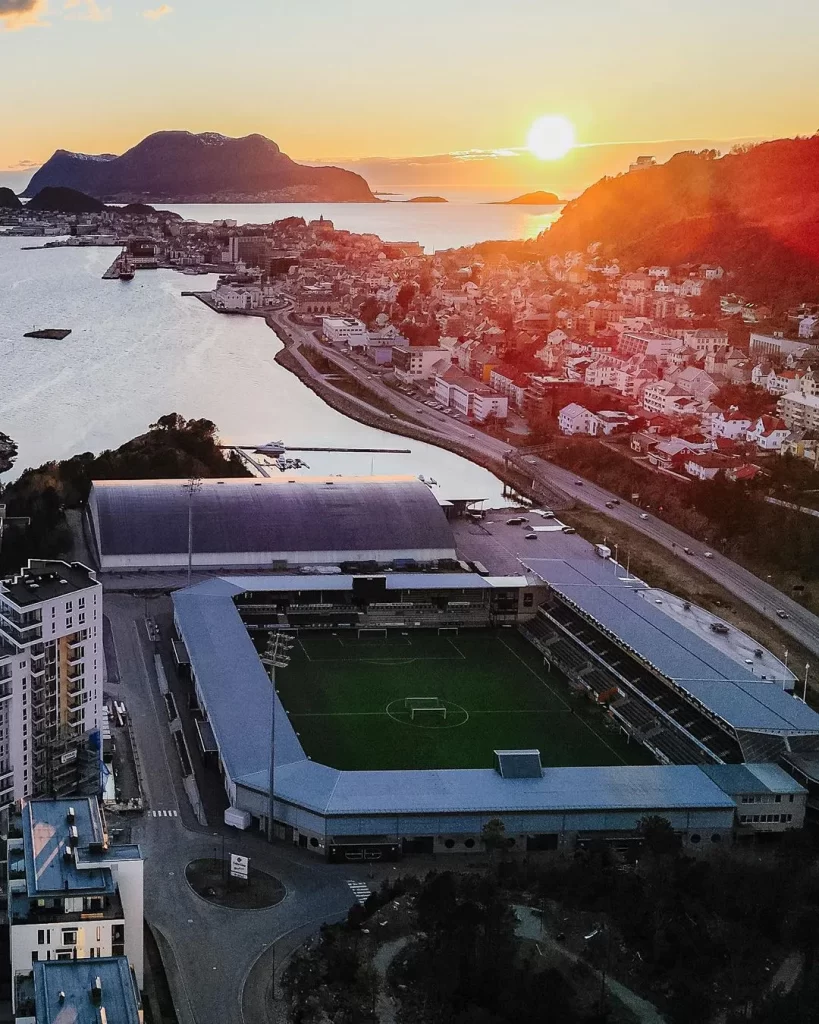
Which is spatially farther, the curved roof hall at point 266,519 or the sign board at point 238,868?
the curved roof hall at point 266,519

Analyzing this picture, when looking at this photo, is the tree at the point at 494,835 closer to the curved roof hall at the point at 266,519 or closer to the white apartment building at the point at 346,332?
→ the curved roof hall at the point at 266,519

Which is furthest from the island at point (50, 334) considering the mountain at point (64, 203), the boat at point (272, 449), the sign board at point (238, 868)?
the mountain at point (64, 203)

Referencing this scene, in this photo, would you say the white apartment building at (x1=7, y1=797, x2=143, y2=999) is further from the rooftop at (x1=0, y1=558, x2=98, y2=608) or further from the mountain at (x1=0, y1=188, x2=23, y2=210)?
the mountain at (x1=0, y1=188, x2=23, y2=210)

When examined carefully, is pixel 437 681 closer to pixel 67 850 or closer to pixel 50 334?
pixel 67 850

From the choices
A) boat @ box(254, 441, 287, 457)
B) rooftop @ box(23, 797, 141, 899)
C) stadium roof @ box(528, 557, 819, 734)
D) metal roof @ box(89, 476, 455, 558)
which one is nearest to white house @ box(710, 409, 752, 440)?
boat @ box(254, 441, 287, 457)

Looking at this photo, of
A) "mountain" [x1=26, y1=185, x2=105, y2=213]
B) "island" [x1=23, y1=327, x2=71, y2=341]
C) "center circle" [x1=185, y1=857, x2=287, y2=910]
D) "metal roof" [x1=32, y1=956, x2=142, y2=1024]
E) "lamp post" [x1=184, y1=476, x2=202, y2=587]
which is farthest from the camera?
"mountain" [x1=26, y1=185, x2=105, y2=213]

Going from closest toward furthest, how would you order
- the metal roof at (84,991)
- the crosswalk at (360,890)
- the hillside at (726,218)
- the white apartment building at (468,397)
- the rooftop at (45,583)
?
the metal roof at (84,991)
the crosswalk at (360,890)
the rooftop at (45,583)
the white apartment building at (468,397)
the hillside at (726,218)

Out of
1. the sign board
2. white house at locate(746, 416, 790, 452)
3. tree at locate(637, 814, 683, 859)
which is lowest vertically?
the sign board
